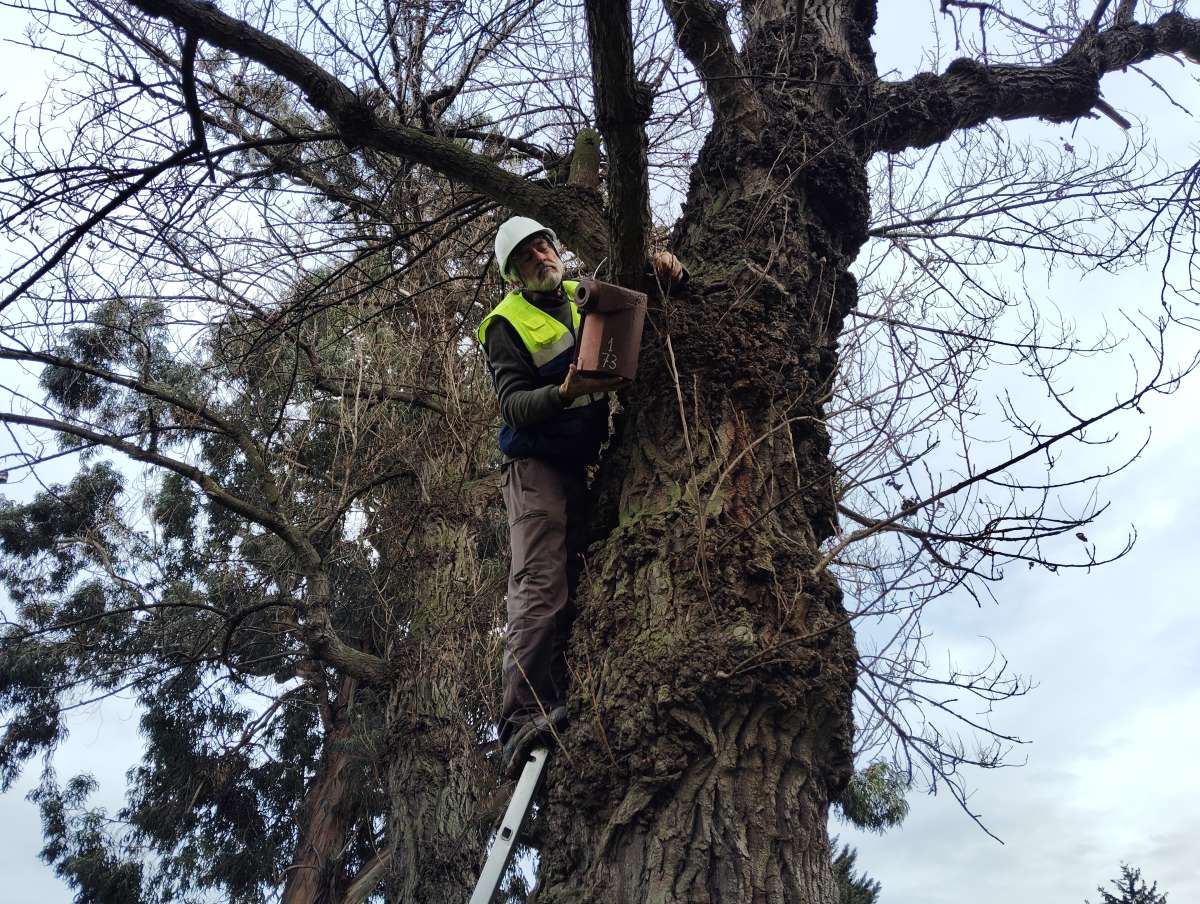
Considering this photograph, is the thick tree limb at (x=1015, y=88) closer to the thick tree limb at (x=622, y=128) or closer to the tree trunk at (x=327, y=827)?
the thick tree limb at (x=622, y=128)

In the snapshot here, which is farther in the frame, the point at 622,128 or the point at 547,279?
the point at 547,279

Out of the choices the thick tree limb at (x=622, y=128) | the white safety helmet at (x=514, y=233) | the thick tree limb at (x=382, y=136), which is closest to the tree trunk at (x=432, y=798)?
the white safety helmet at (x=514, y=233)

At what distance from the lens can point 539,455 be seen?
3.36 metres

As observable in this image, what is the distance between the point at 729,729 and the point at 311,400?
Result: 5.74m

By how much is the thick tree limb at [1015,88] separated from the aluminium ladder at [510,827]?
2867 mm

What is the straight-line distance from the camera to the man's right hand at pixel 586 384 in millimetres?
2967

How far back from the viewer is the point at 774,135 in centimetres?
373

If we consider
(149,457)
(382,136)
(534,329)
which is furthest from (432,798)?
(382,136)

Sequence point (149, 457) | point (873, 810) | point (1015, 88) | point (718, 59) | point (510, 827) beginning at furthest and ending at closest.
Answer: point (873, 810), point (149, 457), point (1015, 88), point (718, 59), point (510, 827)

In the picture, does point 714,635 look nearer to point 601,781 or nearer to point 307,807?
point 601,781

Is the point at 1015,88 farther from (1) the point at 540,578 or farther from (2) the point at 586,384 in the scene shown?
(1) the point at 540,578

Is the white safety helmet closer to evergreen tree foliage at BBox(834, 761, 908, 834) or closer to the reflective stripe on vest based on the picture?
the reflective stripe on vest

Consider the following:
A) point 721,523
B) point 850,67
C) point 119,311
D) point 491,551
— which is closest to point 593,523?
point 721,523

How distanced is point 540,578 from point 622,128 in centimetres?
145
